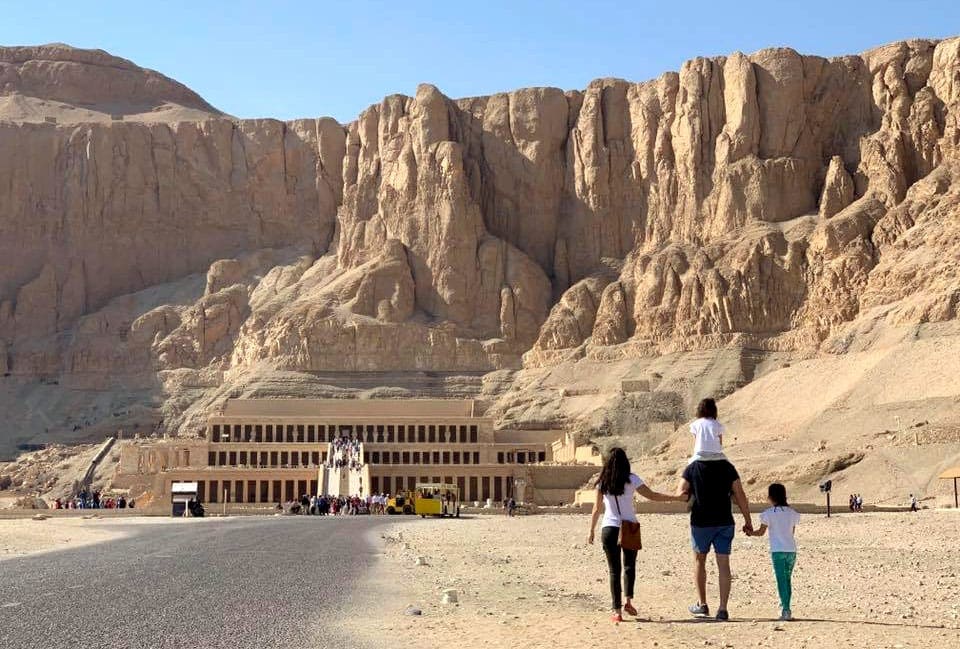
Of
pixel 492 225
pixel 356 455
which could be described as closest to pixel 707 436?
pixel 356 455

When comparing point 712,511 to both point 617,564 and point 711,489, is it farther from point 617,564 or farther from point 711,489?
point 617,564

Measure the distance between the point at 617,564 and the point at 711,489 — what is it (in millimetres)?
1548

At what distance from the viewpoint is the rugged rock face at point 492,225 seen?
114m

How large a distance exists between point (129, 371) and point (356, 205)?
25852 millimetres

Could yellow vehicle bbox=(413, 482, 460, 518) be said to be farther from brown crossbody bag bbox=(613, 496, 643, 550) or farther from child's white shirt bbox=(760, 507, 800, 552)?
child's white shirt bbox=(760, 507, 800, 552)

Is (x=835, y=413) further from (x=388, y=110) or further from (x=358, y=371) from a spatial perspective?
(x=388, y=110)

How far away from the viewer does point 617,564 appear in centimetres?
1789

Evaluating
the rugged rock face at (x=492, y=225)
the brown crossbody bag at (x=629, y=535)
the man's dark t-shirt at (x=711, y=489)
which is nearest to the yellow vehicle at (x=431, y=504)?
the rugged rock face at (x=492, y=225)

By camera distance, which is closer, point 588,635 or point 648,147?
point 588,635

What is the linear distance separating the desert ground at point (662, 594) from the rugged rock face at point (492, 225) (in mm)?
68375

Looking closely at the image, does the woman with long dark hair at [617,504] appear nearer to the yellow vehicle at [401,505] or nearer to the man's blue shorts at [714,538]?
the man's blue shorts at [714,538]

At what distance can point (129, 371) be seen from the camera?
132250mm

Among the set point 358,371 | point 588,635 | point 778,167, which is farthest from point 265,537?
point 778,167

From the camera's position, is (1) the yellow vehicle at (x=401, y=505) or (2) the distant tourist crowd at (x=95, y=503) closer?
(1) the yellow vehicle at (x=401, y=505)
